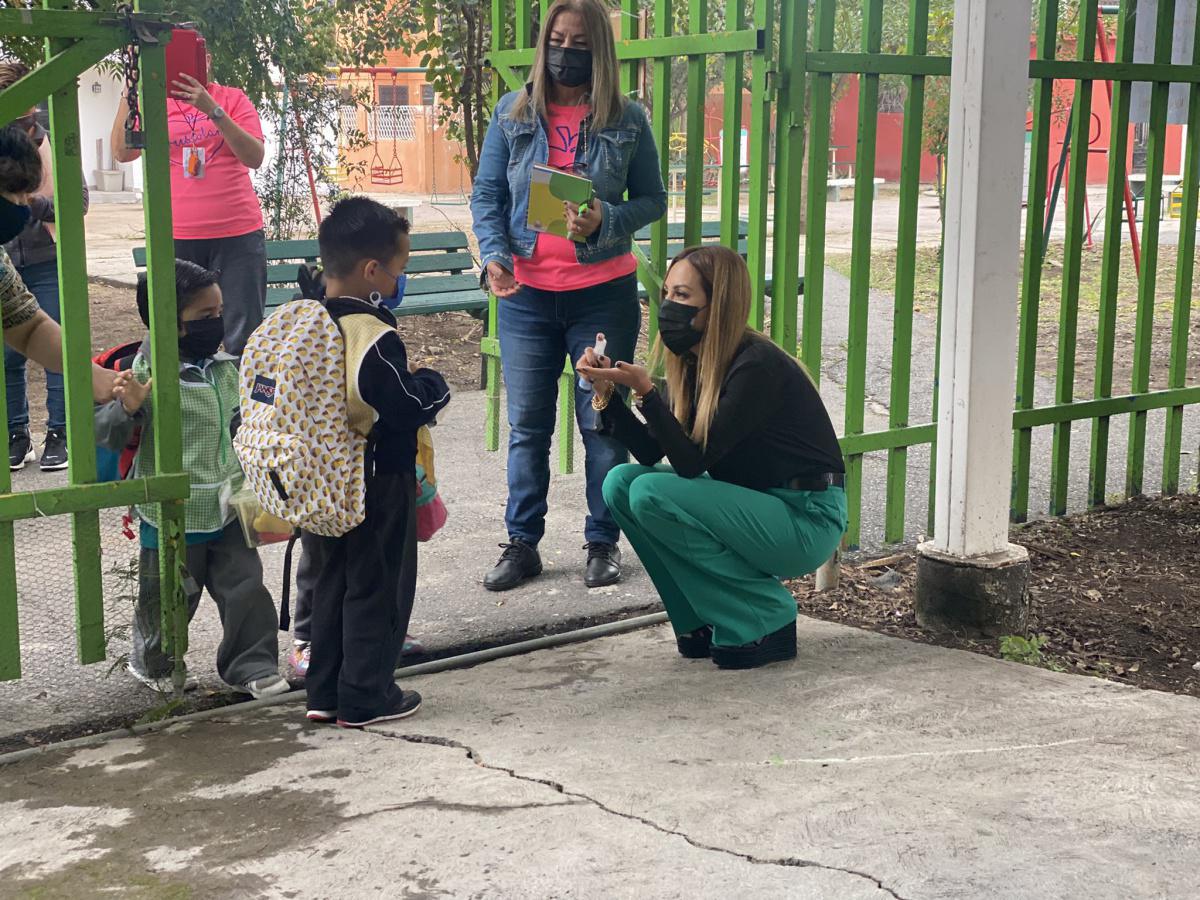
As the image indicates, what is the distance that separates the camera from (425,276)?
8.50m

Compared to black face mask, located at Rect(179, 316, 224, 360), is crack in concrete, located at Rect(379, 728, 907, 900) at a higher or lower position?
lower

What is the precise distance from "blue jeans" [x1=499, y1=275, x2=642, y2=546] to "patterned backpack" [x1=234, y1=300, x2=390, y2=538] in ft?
4.64

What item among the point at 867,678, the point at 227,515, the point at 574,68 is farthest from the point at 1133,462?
the point at 227,515

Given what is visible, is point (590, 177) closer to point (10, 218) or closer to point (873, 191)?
point (873, 191)

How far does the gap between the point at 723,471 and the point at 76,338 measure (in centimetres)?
176

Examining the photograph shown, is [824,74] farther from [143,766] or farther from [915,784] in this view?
[143,766]

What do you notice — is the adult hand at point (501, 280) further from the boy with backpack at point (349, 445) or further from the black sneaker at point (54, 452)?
the black sneaker at point (54, 452)

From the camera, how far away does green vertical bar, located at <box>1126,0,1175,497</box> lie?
566 centimetres

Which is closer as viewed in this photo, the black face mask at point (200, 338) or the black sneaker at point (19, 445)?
the black face mask at point (200, 338)

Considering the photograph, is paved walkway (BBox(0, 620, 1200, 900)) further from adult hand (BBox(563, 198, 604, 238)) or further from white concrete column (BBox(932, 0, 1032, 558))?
adult hand (BBox(563, 198, 604, 238))

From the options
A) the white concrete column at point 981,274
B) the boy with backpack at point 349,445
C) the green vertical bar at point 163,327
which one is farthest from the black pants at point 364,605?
the white concrete column at point 981,274

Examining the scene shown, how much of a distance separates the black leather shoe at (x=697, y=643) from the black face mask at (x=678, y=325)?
2.70ft

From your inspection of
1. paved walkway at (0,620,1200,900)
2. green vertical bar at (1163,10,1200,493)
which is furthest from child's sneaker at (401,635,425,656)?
green vertical bar at (1163,10,1200,493)

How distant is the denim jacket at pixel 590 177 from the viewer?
15.8 feet
